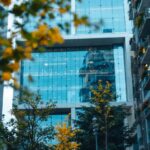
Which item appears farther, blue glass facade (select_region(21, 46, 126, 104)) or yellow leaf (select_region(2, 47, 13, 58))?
blue glass facade (select_region(21, 46, 126, 104))

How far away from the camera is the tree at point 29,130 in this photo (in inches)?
1042

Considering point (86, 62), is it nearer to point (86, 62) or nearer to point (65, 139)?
point (86, 62)

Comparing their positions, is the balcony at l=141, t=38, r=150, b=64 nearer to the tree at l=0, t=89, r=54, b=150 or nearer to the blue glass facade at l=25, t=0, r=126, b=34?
the tree at l=0, t=89, r=54, b=150

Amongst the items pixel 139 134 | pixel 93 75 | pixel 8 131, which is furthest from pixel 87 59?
pixel 8 131

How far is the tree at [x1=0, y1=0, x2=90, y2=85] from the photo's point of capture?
3.44 meters

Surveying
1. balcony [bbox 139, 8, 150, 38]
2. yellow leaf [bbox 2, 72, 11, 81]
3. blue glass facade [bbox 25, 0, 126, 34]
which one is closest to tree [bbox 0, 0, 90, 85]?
yellow leaf [bbox 2, 72, 11, 81]

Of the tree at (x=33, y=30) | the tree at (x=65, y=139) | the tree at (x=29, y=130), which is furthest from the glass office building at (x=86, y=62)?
the tree at (x=33, y=30)

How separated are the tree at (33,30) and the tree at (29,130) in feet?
72.9

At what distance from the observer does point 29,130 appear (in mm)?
26750

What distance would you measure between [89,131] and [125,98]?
87.7ft

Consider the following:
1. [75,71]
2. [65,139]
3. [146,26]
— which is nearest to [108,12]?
[75,71]

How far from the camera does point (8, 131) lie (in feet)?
92.9

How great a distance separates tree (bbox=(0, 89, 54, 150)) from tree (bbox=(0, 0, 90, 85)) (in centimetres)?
2222

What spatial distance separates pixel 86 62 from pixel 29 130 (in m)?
38.1
